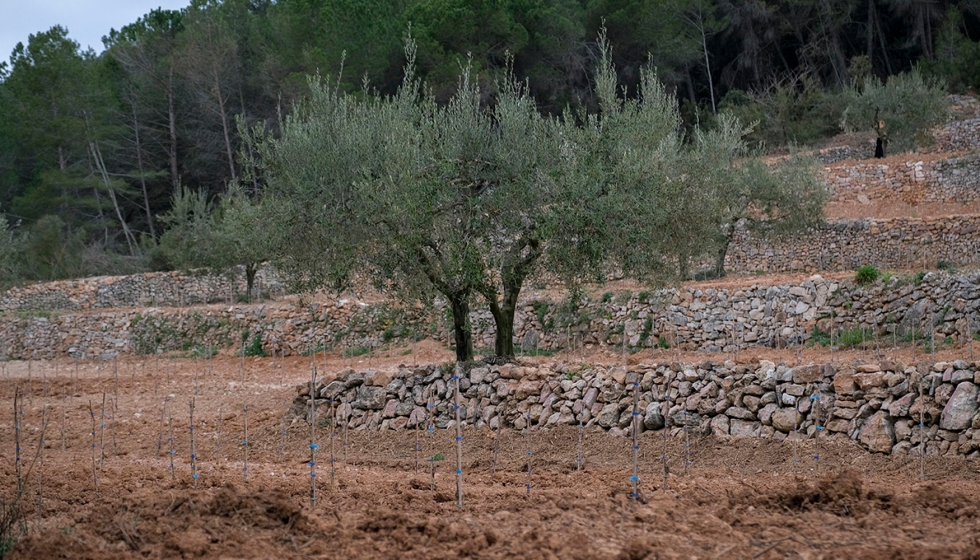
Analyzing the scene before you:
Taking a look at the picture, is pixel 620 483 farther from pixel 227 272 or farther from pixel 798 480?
pixel 227 272

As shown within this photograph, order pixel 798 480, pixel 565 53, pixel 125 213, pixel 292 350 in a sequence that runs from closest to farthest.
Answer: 1. pixel 798 480
2. pixel 292 350
3. pixel 565 53
4. pixel 125 213

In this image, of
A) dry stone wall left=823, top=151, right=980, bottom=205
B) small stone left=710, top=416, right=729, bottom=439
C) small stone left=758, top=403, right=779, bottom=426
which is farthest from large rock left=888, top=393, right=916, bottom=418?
dry stone wall left=823, top=151, right=980, bottom=205

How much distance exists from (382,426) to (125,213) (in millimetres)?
35978

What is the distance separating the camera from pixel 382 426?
527 inches

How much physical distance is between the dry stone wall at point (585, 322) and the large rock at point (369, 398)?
1313mm

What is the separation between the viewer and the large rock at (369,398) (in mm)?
13633

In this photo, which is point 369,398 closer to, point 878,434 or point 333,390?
point 333,390

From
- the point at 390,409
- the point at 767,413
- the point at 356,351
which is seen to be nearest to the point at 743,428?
the point at 767,413

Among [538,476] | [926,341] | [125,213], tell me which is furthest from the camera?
[125,213]

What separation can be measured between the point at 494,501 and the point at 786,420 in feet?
14.8

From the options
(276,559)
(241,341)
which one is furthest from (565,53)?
(276,559)

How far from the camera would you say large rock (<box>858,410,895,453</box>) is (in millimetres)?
9766

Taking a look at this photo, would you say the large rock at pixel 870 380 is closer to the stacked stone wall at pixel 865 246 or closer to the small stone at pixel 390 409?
the small stone at pixel 390 409

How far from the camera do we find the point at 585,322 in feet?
66.1
